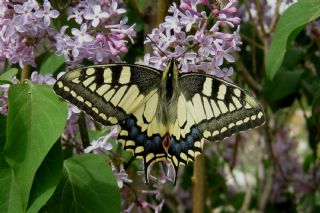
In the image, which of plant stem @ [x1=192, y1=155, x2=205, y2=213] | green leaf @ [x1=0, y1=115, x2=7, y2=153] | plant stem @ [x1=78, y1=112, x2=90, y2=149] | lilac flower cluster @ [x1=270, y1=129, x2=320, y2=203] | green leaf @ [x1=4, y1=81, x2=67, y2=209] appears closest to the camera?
green leaf @ [x1=4, y1=81, x2=67, y2=209]

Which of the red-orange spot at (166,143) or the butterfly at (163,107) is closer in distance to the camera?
the butterfly at (163,107)

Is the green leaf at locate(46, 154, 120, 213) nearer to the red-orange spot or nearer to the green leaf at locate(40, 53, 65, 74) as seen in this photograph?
the red-orange spot

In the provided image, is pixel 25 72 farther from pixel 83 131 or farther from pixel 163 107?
pixel 163 107

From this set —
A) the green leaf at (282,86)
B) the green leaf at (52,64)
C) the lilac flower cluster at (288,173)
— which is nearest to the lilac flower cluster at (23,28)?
the green leaf at (52,64)

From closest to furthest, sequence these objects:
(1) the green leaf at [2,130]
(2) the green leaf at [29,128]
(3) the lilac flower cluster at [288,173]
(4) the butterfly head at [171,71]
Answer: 1. (2) the green leaf at [29,128]
2. (1) the green leaf at [2,130]
3. (4) the butterfly head at [171,71]
4. (3) the lilac flower cluster at [288,173]

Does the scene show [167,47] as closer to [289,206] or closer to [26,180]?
[26,180]

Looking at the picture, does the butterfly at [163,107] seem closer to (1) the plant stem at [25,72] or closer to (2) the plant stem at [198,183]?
(2) the plant stem at [198,183]

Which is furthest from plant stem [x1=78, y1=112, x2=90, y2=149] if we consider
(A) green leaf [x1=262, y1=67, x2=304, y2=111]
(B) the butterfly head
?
(A) green leaf [x1=262, y1=67, x2=304, y2=111]
